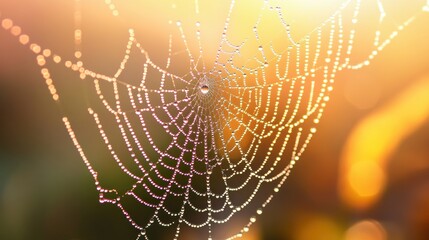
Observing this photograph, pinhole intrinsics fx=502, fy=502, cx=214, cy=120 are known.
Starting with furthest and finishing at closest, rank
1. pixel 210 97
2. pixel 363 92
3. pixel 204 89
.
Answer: pixel 363 92, pixel 210 97, pixel 204 89

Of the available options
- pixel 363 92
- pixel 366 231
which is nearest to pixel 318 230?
pixel 366 231

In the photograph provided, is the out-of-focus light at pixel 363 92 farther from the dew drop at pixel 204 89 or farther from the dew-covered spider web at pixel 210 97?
the dew drop at pixel 204 89

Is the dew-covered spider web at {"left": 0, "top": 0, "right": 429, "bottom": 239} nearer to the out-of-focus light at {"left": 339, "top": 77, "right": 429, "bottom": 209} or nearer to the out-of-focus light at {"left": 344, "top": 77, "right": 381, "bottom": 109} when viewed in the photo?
the out-of-focus light at {"left": 344, "top": 77, "right": 381, "bottom": 109}

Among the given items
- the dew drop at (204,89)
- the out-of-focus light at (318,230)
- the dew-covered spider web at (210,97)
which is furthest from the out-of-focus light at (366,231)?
the dew drop at (204,89)

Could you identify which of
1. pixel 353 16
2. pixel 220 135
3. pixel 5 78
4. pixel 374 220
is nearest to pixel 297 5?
pixel 353 16

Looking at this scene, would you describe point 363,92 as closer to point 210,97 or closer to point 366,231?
point 366,231

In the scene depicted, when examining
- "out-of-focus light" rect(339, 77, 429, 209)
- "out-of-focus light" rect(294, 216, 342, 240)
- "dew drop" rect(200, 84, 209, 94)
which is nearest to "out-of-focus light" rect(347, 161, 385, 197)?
"out-of-focus light" rect(339, 77, 429, 209)
